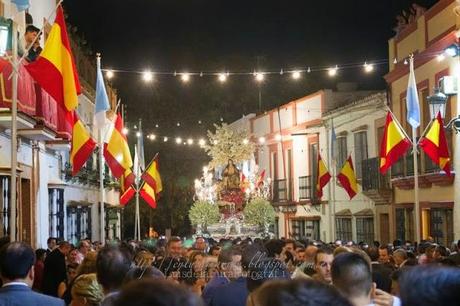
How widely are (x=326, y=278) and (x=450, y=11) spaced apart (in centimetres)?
1771

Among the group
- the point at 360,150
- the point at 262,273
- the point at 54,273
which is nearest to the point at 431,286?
the point at 262,273

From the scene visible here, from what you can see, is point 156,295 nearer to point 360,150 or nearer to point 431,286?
point 431,286

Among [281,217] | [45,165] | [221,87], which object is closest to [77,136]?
[45,165]

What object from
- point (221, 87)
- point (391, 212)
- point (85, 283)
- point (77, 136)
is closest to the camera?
point (85, 283)

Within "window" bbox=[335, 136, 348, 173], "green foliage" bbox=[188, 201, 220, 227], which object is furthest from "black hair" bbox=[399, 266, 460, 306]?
"window" bbox=[335, 136, 348, 173]

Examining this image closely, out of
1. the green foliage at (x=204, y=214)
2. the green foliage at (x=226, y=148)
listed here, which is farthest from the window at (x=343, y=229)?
the green foliage at (x=204, y=214)

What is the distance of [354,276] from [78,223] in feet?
89.9

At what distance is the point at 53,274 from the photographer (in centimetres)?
1140

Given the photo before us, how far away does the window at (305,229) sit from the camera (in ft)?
137

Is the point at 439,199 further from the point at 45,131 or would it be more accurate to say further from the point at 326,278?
the point at 326,278

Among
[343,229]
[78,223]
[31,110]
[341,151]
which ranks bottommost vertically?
[343,229]

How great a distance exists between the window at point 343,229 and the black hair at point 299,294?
34.2 metres

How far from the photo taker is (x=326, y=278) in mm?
8562

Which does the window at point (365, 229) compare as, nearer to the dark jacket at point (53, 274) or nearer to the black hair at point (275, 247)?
the black hair at point (275, 247)
